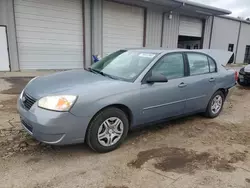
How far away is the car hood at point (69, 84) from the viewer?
2.90m

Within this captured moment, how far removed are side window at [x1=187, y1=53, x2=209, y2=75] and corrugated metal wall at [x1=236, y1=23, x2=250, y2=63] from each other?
2060 centimetres

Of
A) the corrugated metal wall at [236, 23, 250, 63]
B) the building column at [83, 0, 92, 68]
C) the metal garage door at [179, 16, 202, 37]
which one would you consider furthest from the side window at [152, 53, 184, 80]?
the corrugated metal wall at [236, 23, 250, 63]

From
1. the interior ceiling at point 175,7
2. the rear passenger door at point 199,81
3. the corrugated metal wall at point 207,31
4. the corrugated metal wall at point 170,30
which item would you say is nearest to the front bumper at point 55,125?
the rear passenger door at point 199,81

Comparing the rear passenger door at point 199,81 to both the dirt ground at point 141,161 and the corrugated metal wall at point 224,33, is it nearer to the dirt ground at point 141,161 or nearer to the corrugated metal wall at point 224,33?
the dirt ground at point 141,161

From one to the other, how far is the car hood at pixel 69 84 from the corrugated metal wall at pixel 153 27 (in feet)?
38.5

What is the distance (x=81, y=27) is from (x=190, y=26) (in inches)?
367

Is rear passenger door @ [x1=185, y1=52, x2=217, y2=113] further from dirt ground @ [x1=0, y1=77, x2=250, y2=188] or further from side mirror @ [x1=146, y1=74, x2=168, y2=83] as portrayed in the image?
side mirror @ [x1=146, y1=74, x2=168, y2=83]

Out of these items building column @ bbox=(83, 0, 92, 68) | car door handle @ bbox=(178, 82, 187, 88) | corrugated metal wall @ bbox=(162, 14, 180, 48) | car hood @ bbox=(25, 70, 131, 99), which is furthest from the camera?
corrugated metal wall @ bbox=(162, 14, 180, 48)

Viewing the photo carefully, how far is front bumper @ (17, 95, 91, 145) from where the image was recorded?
2.68 meters

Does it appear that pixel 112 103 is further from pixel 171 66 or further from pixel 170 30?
pixel 170 30

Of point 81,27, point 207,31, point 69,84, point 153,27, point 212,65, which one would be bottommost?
point 69,84

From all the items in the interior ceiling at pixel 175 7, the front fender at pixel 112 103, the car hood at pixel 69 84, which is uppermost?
the interior ceiling at pixel 175 7

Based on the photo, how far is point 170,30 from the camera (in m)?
15.6

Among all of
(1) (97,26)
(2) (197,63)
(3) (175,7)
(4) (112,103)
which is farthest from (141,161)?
(3) (175,7)
